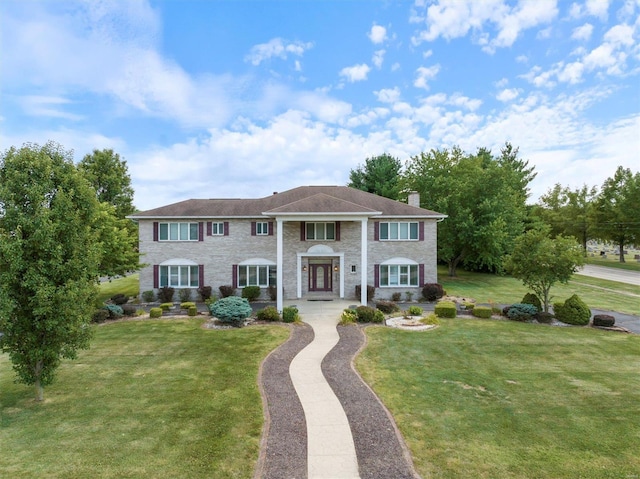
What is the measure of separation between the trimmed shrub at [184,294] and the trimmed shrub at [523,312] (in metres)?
21.1

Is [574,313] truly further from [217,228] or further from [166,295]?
[166,295]

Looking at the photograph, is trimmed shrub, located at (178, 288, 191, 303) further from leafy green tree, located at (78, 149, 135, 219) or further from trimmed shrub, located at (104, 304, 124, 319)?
leafy green tree, located at (78, 149, 135, 219)

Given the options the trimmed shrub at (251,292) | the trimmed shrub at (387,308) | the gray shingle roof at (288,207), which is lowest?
the trimmed shrub at (387,308)

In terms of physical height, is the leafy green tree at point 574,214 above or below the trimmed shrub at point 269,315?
above

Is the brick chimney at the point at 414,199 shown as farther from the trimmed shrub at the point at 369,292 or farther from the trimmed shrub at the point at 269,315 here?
the trimmed shrub at the point at 269,315

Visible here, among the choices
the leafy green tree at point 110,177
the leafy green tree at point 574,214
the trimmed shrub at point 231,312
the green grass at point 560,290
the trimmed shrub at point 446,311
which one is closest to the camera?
the trimmed shrub at point 231,312

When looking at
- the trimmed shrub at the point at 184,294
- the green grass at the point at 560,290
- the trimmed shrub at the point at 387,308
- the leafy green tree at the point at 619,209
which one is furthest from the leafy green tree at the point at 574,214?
the trimmed shrub at the point at 184,294

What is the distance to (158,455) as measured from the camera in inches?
275

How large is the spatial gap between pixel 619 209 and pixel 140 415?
6245 cm

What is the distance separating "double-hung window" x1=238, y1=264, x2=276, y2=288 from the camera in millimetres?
25125

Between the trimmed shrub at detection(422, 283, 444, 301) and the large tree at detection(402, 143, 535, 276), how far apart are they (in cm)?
1115

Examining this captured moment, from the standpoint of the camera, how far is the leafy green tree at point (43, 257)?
27.8ft

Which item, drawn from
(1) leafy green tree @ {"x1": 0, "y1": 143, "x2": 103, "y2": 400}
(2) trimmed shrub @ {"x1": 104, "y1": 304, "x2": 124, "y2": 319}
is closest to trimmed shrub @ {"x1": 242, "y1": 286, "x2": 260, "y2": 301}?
(2) trimmed shrub @ {"x1": 104, "y1": 304, "x2": 124, "y2": 319}

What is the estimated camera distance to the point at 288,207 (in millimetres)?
21516
